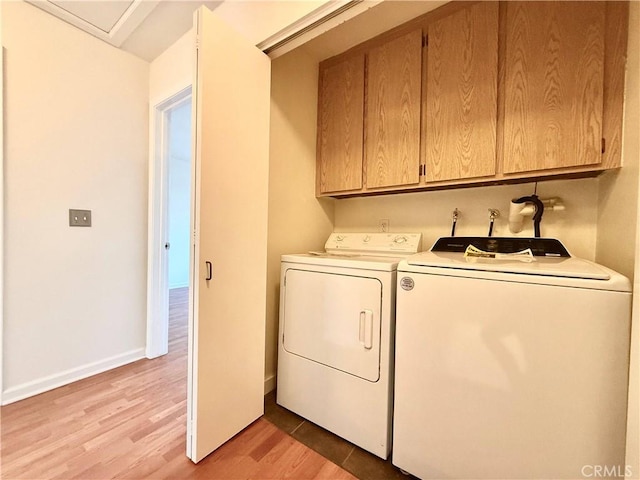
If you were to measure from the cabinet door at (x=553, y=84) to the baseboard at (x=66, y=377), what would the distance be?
292 centimetres

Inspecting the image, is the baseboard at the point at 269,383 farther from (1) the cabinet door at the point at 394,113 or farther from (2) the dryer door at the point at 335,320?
(1) the cabinet door at the point at 394,113

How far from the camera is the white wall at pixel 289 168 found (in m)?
1.71

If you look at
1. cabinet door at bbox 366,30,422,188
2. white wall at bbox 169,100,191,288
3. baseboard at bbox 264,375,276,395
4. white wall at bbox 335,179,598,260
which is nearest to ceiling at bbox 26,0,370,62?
cabinet door at bbox 366,30,422,188

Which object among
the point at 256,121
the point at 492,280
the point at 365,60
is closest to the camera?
the point at 492,280

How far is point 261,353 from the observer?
150 cm

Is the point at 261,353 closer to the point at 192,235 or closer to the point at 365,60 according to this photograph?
the point at 192,235

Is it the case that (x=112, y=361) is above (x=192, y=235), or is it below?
below

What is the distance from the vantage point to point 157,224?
2146mm

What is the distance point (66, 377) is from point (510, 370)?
261cm

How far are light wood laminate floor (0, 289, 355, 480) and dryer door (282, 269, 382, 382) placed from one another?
1.47 ft

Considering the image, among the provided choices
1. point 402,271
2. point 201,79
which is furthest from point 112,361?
point 402,271

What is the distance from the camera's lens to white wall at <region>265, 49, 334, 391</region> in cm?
171

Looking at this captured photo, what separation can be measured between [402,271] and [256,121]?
1.09 metres

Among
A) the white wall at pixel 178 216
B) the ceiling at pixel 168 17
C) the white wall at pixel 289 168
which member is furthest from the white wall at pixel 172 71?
the white wall at pixel 178 216
